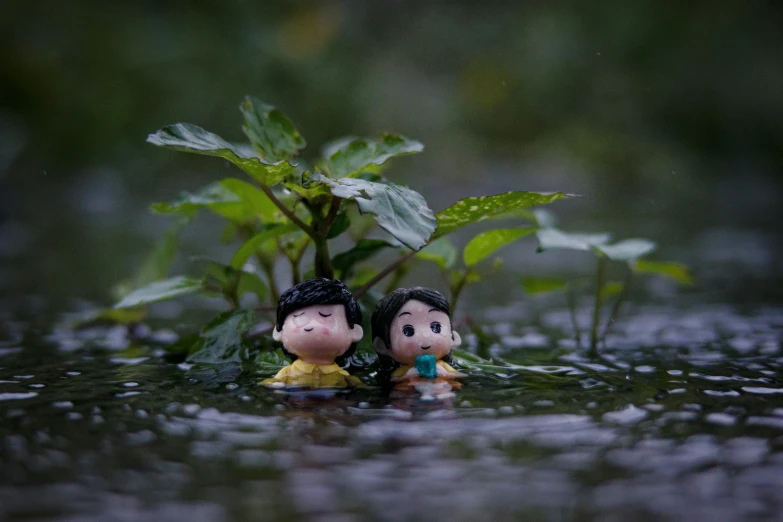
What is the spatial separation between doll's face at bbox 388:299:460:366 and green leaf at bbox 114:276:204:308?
1.33ft

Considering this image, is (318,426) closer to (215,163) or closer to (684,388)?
(684,388)

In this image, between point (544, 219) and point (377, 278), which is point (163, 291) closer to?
point (377, 278)

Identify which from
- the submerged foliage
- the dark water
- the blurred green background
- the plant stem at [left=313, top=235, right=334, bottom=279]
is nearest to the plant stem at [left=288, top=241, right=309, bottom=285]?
the submerged foliage

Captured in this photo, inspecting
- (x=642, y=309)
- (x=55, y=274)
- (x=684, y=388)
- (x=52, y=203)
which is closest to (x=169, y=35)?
(x=52, y=203)

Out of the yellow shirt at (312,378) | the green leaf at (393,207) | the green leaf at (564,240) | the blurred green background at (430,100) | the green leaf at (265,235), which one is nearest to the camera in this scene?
the green leaf at (393,207)

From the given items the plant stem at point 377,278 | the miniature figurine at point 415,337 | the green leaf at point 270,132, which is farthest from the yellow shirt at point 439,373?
the green leaf at point 270,132

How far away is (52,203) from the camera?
552 cm

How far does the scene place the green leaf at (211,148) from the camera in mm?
1047

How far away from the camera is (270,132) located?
4.36 feet

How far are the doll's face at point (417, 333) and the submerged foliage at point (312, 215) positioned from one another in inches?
4.2

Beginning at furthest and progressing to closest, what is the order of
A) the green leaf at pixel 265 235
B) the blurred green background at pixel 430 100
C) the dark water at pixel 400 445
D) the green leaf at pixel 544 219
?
the blurred green background at pixel 430 100 → the green leaf at pixel 544 219 → the green leaf at pixel 265 235 → the dark water at pixel 400 445

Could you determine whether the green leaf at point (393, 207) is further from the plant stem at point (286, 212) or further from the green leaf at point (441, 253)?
the green leaf at point (441, 253)

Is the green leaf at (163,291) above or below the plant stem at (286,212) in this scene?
below

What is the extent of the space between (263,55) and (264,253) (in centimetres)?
637
